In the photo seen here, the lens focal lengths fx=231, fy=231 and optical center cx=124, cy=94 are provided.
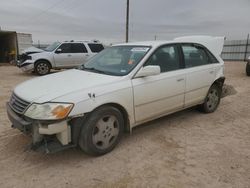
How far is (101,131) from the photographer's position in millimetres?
3221

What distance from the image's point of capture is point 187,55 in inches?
176

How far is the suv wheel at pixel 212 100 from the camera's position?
5059 mm

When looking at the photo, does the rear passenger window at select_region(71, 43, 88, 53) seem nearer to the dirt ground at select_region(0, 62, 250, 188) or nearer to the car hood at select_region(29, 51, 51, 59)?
the car hood at select_region(29, 51, 51, 59)

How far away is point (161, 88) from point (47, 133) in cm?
194

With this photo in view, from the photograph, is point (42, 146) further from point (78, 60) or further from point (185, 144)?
point (78, 60)

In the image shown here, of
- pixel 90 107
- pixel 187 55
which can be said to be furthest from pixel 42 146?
pixel 187 55

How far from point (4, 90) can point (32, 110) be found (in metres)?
5.61

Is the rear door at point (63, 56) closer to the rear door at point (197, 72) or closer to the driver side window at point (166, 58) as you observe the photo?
the rear door at point (197, 72)

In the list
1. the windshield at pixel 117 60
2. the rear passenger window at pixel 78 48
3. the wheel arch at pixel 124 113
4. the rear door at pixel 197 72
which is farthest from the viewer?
the rear passenger window at pixel 78 48

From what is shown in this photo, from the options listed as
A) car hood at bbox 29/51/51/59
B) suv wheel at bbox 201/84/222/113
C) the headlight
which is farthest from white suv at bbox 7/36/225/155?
car hood at bbox 29/51/51/59

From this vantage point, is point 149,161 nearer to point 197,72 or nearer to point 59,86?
point 59,86

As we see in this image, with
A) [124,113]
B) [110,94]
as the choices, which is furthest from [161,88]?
[110,94]

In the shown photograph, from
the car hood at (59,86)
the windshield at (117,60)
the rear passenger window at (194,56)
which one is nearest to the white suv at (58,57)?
the windshield at (117,60)

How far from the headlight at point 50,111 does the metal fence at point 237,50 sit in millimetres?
23472
